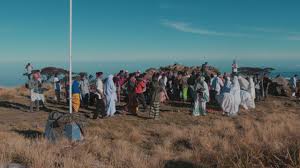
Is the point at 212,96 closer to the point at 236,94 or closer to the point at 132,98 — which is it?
the point at 236,94

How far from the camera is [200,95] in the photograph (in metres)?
20.0

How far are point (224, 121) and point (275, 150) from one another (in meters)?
9.06

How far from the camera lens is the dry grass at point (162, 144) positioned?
8.45 meters

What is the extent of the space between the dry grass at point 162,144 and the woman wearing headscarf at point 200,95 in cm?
60

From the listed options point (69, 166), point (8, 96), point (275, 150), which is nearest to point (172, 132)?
point (275, 150)

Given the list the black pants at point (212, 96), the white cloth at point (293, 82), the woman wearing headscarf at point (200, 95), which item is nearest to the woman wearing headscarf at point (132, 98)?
the woman wearing headscarf at point (200, 95)

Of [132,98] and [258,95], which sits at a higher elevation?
[132,98]

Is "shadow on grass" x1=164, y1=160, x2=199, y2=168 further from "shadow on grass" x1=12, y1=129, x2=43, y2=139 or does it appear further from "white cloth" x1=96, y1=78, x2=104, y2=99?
"white cloth" x1=96, y1=78, x2=104, y2=99

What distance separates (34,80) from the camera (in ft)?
65.6

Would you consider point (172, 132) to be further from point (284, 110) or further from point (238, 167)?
point (284, 110)

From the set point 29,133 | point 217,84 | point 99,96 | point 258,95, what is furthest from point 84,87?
point 258,95

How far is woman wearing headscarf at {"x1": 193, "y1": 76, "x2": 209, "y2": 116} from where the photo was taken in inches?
779

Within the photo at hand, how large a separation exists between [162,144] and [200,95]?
280 inches

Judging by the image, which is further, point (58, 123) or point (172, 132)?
point (172, 132)
